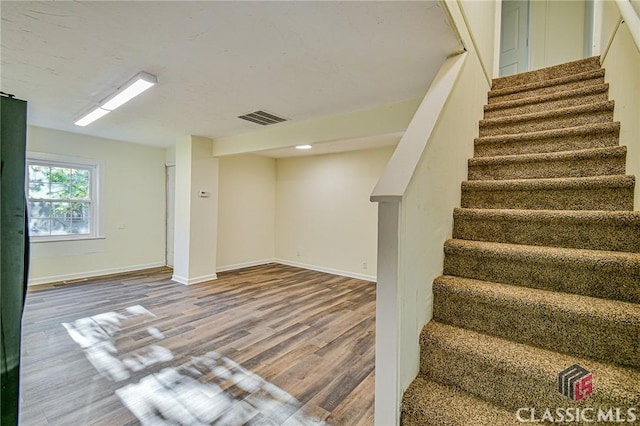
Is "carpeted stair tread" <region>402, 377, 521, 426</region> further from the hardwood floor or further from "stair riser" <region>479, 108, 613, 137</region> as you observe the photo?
"stair riser" <region>479, 108, 613, 137</region>

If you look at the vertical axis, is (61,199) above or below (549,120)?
below

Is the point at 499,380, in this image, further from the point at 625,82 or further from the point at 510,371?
the point at 625,82

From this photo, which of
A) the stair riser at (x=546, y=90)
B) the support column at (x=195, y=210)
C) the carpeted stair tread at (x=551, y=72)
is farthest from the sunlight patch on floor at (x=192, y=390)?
the carpeted stair tread at (x=551, y=72)

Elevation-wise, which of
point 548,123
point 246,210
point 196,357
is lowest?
point 196,357

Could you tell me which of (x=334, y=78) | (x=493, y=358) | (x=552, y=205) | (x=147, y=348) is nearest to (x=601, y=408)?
(x=493, y=358)

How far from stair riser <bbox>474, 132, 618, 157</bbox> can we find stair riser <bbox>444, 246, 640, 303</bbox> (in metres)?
1.06

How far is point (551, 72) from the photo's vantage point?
2814 millimetres

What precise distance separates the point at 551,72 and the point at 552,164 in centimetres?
163

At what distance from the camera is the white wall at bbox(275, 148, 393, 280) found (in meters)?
5.23

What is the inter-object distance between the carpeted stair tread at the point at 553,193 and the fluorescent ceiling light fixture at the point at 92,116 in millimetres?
4014

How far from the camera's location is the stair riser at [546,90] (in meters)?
2.37

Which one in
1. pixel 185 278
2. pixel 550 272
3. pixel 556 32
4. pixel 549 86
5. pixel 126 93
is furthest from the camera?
pixel 185 278

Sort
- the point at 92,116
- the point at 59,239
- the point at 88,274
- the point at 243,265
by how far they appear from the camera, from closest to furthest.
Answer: the point at 92,116 < the point at 59,239 < the point at 88,274 < the point at 243,265

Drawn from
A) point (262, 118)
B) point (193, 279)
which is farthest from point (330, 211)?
point (193, 279)
